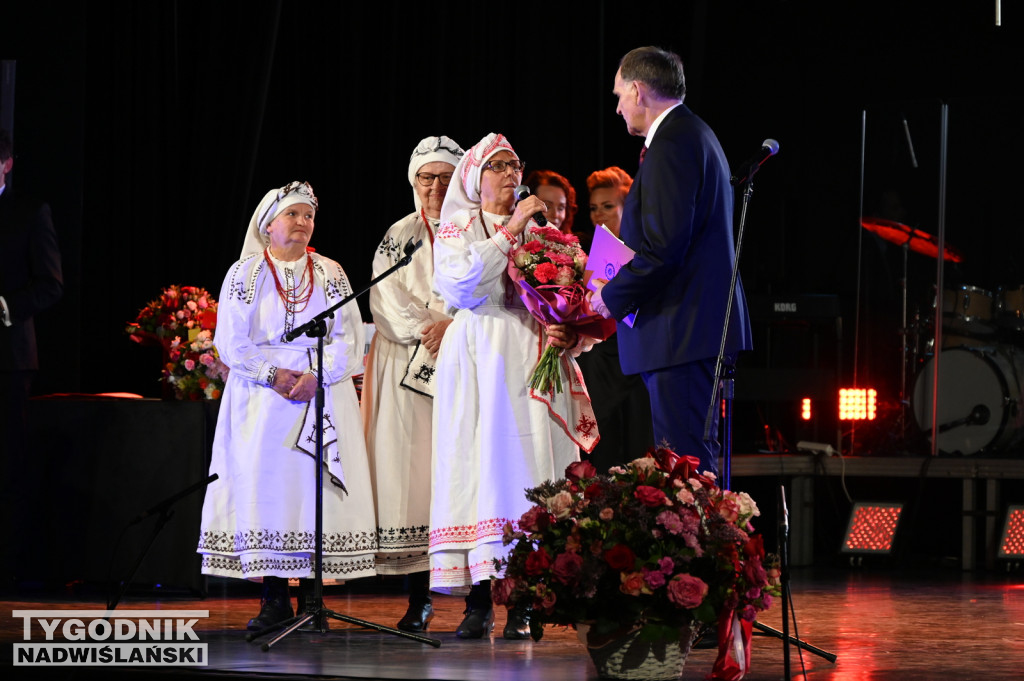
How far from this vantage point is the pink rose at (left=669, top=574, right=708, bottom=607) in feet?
11.2

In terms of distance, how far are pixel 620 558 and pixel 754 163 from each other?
1171mm

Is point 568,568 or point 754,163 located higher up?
point 754,163

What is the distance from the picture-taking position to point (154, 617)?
476 centimetres

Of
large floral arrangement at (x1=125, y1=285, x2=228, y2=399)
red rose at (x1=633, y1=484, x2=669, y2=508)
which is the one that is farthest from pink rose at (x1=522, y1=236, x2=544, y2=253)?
large floral arrangement at (x1=125, y1=285, x2=228, y2=399)

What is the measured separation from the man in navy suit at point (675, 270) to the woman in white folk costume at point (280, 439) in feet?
3.42

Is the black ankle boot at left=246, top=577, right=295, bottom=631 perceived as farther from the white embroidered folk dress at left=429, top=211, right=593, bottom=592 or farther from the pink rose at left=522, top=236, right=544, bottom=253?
the pink rose at left=522, top=236, right=544, bottom=253

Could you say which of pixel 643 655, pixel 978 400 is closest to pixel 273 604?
pixel 643 655

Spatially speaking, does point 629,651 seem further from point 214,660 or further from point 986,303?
point 986,303

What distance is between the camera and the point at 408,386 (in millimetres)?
4676

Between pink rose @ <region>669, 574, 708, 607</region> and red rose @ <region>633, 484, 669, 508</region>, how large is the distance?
20 cm

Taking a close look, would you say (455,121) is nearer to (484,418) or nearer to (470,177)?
(470,177)

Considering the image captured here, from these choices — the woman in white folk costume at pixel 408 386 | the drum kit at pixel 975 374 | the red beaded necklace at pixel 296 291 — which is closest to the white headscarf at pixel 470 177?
the woman in white folk costume at pixel 408 386

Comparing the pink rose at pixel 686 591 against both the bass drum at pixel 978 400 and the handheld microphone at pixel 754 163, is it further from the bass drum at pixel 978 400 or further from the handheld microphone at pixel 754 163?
the bass drum at pixel 978 400

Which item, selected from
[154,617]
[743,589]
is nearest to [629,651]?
[743,589]
